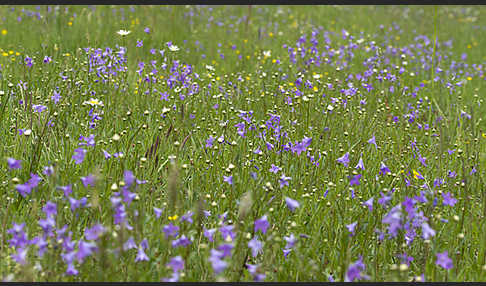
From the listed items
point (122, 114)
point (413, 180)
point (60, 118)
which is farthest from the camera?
point (122, 114)

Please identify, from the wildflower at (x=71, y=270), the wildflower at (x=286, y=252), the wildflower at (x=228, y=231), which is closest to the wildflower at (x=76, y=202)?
the wildflower at (x=71, y=270)

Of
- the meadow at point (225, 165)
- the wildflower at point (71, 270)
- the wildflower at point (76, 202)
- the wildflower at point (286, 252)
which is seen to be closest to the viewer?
the wildflower at point (71, 270)

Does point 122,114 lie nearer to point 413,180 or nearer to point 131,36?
point 413,180

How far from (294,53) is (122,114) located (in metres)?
2.41

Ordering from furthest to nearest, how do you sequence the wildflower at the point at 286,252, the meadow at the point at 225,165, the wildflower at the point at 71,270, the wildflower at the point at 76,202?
1. the wildflower at the point at 286,252
2. the meadow at the point at 225,165
3. the wildflower at the point at 76,202
4. the wildflower at the point at 71,270

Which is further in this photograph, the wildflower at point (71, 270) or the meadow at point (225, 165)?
the meadow at point (225, 165)

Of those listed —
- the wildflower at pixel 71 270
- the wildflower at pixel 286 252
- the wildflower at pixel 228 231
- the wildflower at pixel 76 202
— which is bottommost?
the wildflower at pixel 286 252

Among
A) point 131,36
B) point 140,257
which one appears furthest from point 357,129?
point 131,36

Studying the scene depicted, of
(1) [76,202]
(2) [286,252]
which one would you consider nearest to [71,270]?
(1) [76,202]

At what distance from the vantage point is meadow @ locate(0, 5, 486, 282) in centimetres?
205

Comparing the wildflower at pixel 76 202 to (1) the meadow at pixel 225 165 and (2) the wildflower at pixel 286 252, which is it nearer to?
(1) the meadow at pixel 225 165

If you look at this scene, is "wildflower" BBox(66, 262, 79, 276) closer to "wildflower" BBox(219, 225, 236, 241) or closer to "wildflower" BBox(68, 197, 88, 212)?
"wildflower" BBox(68, 197, 88, 212)

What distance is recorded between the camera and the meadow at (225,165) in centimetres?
205

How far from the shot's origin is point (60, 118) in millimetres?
3299
